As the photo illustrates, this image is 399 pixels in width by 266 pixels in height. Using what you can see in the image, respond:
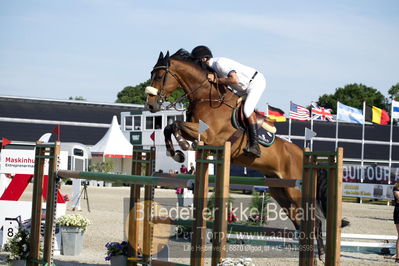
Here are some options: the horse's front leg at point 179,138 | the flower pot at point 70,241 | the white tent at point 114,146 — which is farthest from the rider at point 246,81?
the white tent at point 114,146

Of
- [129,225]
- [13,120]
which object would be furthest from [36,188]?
[13,120]

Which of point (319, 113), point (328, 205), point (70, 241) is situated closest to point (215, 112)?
point (328, 205)

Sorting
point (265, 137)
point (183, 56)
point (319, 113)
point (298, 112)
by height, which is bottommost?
point (265, 137)

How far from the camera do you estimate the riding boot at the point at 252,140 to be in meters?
6.45

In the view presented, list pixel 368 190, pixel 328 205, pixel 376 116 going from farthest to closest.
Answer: pixel 376 116
pixel 368 190
pixel 328 205

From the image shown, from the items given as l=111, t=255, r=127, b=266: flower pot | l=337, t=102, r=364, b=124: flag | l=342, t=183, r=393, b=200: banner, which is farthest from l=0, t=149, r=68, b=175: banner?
l=337, t=102, r=364, b=124: flag

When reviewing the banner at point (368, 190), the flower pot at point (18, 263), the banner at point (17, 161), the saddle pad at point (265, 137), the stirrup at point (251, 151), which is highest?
the saddle pad at point (265, 137)

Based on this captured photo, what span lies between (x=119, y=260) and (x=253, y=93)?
7.33ft

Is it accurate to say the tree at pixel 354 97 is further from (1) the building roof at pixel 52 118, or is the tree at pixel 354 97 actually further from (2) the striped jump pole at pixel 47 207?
(2) the striped jump pole at pixel 47 207

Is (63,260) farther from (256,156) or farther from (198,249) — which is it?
(198,249)

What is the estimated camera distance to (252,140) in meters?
6.46

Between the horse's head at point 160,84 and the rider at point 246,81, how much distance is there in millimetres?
438

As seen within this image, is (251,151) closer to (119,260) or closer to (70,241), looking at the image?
(119,260)

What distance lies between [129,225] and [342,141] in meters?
40.3
